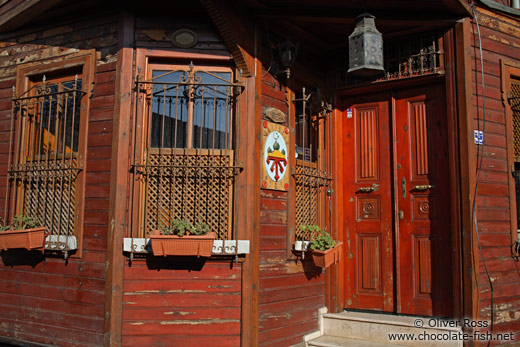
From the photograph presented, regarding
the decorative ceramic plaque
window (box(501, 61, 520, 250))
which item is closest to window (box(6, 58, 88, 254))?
the decorative ceramic plaque

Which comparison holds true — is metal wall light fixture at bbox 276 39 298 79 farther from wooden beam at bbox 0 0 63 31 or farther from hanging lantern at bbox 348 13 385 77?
wooden beam at bbox 0 0 63 31

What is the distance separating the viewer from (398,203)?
18.2ft

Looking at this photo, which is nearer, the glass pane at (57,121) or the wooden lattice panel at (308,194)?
the glass pane at (57,121)

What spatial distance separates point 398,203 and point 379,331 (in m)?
1.52

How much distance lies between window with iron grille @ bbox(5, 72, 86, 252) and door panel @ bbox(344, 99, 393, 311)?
10.8 ft

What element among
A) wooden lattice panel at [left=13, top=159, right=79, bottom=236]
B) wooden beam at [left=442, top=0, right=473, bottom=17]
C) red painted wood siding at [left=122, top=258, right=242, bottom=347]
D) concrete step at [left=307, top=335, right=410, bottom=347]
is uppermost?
wooden beam at [left=442, top=0, right=473, bottom=17]

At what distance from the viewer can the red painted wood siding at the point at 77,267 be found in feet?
15.5

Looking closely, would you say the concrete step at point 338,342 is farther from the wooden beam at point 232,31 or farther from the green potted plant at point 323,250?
the wooden beam at point 232,31

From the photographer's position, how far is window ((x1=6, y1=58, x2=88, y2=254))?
5.04m

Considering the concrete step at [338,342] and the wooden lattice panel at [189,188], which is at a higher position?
the wooden lattice panel at [189,188]

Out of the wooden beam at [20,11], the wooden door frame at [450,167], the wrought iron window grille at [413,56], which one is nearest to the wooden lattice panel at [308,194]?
the wooden door frame at [450,167]

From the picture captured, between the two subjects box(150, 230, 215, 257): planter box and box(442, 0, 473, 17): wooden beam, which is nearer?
box(150, 230, 215, 257): planter box

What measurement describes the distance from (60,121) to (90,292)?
6.75 ft

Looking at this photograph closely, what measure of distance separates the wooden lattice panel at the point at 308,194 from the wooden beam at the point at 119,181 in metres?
2.00
